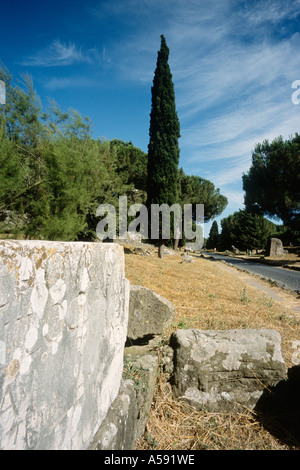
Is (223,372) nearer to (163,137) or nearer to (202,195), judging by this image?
(163,137)

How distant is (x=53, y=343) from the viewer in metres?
0.97

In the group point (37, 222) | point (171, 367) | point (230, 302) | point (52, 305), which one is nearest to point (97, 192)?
point (37, 222)

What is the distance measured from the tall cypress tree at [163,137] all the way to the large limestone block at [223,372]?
12.4 m

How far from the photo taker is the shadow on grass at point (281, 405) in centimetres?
204

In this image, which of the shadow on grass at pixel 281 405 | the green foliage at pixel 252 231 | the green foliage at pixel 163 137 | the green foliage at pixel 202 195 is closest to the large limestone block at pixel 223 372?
the shadow on grass at pixel 281 405

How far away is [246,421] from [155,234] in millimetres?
13157

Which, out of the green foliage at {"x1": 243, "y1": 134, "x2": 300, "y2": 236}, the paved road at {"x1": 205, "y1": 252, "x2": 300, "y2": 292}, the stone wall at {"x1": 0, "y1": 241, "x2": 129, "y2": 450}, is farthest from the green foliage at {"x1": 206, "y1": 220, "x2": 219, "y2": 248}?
the stone wall at {"x1": 0, "y1": 241, "x2": 129, "y2": 450}

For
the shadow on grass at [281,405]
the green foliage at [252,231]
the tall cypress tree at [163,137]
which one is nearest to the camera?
the shadow on grass at [281,405]

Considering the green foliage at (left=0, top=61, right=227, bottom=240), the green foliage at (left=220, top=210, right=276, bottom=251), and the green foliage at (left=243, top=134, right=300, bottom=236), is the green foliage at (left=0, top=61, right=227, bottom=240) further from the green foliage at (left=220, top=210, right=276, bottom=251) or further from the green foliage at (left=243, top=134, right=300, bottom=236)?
the green foliage at (left=220, top=210, right=276, bottom=251)

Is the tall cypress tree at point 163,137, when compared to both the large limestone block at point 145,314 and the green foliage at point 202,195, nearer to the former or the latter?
the green foliage at point 202,195

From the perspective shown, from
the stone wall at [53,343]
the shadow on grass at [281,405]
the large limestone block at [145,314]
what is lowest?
the shadow on grass at [281,405]

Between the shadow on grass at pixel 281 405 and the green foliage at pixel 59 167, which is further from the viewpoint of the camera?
the green foliage at pixel 59 167

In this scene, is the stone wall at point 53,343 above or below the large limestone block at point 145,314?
above

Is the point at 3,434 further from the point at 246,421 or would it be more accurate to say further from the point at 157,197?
the point at 157,197
